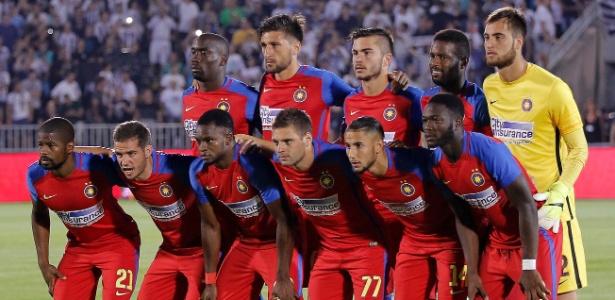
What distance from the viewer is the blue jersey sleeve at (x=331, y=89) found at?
28.0ft

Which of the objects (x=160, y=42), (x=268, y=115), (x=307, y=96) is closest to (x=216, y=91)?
(x=268, y=115)

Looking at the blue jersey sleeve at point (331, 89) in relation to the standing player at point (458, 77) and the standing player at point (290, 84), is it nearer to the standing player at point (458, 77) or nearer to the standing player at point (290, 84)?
the standing player at point (290, 84)

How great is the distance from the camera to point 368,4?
80.4 feet

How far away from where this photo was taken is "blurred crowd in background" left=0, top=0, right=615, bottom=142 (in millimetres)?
22875

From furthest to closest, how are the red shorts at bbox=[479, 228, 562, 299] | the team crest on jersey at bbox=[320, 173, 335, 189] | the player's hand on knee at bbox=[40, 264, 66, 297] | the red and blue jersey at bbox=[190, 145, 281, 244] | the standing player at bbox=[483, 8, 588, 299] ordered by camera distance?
the player's hand on knee at bbox=[40, 264, 66, 297], the red and blue jersey at bbox=[190, 145, 281, 244], the team crest on jersey at bbox=[320, 173, 335, 189], the standing player at bbox=[483, 8, 588, 299], the red shorts at bbox=[479, 228, 562, 299]

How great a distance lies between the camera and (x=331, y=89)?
8.55 metres

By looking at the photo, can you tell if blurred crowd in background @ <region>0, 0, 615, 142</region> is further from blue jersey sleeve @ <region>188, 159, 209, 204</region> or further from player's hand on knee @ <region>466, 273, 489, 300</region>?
player's hand on knee @ <region>466, 273, 489, 300</region>

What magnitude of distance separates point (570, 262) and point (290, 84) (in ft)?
8.69

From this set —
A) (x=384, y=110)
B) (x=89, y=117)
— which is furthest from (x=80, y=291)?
(x=89, y=117)

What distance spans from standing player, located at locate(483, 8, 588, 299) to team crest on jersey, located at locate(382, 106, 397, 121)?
812mm

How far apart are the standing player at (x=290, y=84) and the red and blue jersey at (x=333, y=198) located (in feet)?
2.61

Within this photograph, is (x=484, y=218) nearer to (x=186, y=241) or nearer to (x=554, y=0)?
(x=186, y=241)

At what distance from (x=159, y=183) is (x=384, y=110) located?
184 cm

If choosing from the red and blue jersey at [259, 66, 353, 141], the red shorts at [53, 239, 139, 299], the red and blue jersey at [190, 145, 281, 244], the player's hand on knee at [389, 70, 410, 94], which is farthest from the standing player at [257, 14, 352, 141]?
the red shorts at [53, 239, 139, 299]
